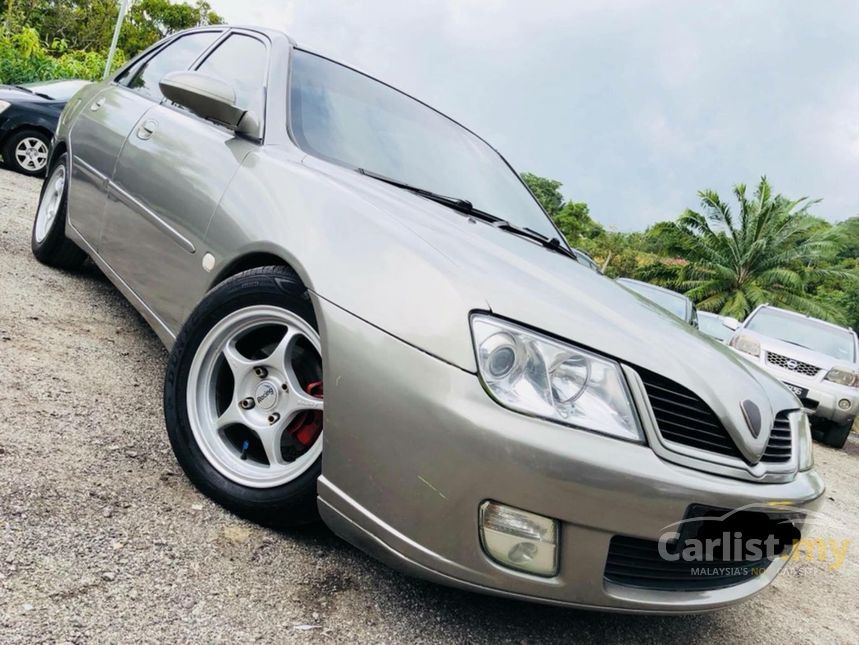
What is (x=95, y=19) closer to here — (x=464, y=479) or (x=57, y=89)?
(x=57, y=89)

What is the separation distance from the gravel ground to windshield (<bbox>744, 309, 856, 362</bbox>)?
6712mm

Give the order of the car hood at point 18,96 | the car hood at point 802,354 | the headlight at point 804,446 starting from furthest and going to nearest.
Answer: the car hood at point 18,96, the car hood at point 802,354, the headlight at point 804,446

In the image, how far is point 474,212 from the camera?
8.21 ft

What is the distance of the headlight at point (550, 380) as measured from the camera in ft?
4.83

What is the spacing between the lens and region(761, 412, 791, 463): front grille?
71.4 inches

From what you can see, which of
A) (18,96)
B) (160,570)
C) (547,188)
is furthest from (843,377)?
(547,188)

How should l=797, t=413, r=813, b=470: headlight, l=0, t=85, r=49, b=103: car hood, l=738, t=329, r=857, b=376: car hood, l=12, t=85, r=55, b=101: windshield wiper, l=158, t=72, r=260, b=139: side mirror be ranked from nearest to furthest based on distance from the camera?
l=797, t=413, r=813, b=470: headlight
l=158, t=72, r=260, b=139: side mirror
l=738, t=329, r=857, b=376: car hood
l=0, t=85, r=49, b=103: car hood
l=12, t=85, r=55, b=101: windshield wiper

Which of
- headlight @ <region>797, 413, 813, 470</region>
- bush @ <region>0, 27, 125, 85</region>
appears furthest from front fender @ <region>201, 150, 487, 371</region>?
bush @ <region>0, 27, 125, 85</region>

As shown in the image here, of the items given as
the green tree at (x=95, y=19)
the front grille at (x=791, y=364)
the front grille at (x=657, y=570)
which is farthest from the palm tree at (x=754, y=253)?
the front grille at (x=657, y=570)

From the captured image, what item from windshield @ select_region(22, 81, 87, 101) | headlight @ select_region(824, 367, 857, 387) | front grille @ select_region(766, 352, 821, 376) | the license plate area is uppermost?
headlight @ select_region(824, 367, 857, 387)

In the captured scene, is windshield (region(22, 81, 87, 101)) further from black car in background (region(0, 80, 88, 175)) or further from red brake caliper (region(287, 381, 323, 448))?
red brake caliper (region(287, 381, 323, 448))

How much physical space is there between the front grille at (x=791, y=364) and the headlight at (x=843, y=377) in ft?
0.50

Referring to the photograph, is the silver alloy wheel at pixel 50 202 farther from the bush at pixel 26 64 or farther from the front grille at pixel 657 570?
the bush at pixel 26 64

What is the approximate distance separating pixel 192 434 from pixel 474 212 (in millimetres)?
1237
